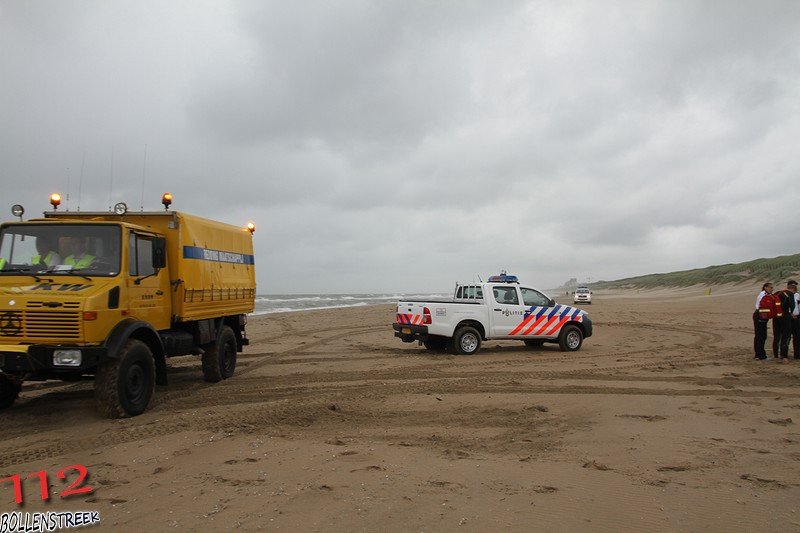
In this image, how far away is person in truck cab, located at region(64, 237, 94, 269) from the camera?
22.8 ft

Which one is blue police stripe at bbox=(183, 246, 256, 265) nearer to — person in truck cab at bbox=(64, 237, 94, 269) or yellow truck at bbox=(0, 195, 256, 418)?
yellow truck at bbox=(0, 195, 256, 418)

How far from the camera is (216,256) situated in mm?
9578

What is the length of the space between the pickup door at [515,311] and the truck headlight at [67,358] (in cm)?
944

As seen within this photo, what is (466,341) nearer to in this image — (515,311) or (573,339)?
(515,311)

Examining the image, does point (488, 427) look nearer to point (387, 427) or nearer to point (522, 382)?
point (387, 427)

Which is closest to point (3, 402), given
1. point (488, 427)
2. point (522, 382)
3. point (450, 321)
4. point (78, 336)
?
point (78, 336)

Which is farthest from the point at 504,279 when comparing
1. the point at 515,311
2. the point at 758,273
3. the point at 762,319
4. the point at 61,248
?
the point at 758,273

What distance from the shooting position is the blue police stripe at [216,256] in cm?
858

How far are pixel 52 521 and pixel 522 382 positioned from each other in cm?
717

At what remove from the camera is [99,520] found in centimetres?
388

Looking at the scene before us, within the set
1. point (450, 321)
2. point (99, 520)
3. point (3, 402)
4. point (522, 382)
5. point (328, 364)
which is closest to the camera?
point (99, 520)

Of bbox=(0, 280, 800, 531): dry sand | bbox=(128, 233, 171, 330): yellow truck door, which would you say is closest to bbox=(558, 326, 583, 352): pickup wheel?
bbox=(0, 280, 800, 531): dry sand

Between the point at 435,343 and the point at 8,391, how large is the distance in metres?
9.44

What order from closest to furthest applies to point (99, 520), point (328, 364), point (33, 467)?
1. point (99, 520)
2. point (33, 467)
3. point (328, 364)
